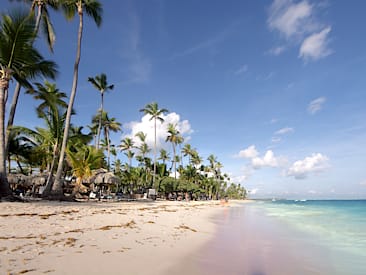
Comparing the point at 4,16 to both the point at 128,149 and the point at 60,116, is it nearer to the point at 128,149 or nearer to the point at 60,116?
the point at 60,116

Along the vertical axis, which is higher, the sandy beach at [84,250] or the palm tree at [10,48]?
the palm tree at [10,48]

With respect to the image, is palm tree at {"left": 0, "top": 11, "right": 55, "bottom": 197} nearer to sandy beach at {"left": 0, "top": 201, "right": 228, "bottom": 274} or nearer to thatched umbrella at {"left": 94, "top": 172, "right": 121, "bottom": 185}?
sandy beach at {"left": 0, "top": 201, "right": 228, "bottom": 274}

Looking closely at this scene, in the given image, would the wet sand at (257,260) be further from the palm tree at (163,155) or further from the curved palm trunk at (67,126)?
the palm tree at (163,155)

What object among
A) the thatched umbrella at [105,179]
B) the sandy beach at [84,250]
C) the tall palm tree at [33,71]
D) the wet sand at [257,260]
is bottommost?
the wet sand at [257,260]

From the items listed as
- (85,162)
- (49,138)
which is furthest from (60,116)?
(85,162)

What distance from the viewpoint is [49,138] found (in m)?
16.0

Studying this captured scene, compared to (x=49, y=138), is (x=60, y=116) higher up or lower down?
higher up

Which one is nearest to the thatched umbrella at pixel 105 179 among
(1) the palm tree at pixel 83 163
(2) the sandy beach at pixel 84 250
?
(1) the palm tree at pixel 83 163

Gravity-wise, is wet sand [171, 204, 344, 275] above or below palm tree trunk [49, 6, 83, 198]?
below

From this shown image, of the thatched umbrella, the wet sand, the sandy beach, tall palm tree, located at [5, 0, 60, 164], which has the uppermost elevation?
tall palm tree, located at [5, 0, 60, 164]

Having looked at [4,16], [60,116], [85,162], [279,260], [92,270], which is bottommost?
[279,260]

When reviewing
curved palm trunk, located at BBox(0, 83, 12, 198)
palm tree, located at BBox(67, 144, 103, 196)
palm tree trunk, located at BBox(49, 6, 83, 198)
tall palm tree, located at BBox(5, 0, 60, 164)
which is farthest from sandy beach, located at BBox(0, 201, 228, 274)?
palm tree, located at BBox(67, 144, 103, 196)

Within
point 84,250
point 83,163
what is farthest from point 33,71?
point 84,250

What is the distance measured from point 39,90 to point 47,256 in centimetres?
1335
